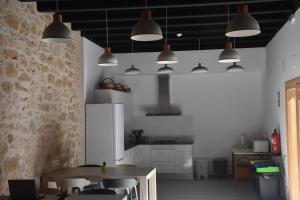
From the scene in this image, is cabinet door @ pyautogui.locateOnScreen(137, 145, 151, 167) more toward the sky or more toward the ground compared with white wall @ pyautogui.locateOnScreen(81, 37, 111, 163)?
more toward the ground

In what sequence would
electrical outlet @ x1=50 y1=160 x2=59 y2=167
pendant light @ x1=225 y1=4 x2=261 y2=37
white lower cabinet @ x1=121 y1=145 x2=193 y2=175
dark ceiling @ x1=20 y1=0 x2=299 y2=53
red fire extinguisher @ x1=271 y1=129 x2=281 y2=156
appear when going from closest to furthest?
pendant light @ x1=225 y1=4 x2=261 y2=37, dark ceiling @ x1=20 y1=0 x2=299 y2=53, electrical outlet @ x1=50 y1=160 x2=59 y2=167, red fire extinguisher @ x1=271 y1=129 x2=281 y2=156, white lower cabinet @ x1=121 y1=145 x2=193 y2=175

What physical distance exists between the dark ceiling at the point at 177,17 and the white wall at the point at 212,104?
1.41 m

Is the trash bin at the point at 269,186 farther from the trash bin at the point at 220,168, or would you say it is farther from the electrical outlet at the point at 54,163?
the electrical outlet at the point at 54,163

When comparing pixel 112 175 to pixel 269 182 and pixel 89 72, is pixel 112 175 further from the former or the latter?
pixel 269 182

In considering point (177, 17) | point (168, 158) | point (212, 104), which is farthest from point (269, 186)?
point (177, 17)

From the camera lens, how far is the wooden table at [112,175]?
517 cm

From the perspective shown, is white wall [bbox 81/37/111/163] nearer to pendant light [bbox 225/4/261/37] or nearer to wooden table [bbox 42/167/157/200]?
wooden table [bbox 42/167/157/200]

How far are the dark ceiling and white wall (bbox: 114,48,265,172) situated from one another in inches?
55.6

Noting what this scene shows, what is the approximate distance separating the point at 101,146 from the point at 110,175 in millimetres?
1886

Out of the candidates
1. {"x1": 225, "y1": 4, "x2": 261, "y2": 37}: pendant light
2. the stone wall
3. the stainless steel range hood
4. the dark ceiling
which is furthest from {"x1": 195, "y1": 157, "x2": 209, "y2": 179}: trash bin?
{"x1": 225, "y1": 4, "x2": 261, "y2": 37}: pendant light

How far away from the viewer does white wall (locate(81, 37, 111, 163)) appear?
718cm

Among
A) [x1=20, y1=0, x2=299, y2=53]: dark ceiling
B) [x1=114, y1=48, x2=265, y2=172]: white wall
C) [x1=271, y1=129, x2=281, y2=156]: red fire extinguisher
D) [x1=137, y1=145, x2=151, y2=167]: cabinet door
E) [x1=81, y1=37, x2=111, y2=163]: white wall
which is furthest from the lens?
[x1=114, y1=48, x2=265, y2=172]: white wall

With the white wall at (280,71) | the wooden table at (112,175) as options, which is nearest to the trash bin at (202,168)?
the white wall at (280,71)

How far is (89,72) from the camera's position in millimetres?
7551
